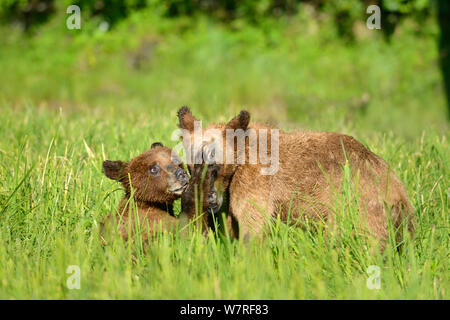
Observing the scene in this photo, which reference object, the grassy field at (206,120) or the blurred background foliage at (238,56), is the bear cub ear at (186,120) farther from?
the blurred background foliage at (238,56)

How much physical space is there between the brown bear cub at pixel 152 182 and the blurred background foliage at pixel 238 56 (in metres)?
6.28

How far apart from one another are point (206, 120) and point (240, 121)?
8.27 ft

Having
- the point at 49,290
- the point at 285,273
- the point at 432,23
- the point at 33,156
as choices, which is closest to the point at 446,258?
the point at 285,273

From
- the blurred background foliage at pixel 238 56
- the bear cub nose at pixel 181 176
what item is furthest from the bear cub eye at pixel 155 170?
the blurred background foliage at pixel 238 56

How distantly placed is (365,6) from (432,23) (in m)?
1.53

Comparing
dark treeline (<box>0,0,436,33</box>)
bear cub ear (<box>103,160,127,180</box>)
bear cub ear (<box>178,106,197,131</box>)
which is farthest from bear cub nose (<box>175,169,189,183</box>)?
dark treeline (<box>0,0,436,33</box>)

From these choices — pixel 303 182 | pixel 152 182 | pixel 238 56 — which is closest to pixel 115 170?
pixel 152 182

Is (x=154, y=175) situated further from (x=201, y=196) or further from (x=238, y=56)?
(x=238, y=56)

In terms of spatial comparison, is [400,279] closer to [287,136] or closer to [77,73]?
[287,136]

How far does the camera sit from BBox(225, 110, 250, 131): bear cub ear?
434cm

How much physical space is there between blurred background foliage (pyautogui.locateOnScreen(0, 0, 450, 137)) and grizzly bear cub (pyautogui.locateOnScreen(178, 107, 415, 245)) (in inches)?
257

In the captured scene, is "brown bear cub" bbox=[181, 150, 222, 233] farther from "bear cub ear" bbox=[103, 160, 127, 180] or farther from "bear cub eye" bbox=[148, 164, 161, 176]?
"bear cub ear" bbox=[103, 160, 127, 180]

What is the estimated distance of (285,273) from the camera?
12.5 ft
